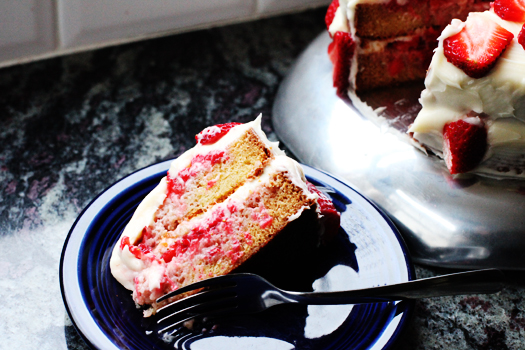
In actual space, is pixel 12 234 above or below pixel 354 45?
below

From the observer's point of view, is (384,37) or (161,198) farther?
(384,37)

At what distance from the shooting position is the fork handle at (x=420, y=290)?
0.86 metres

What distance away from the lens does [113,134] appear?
149 centimetres

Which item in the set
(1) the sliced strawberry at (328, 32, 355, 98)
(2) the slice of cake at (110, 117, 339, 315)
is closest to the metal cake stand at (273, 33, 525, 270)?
(1) the sliced strawberry at (328, 32, 355, 98)

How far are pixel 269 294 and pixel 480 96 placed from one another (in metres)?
0.62

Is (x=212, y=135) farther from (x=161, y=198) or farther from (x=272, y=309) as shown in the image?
(x=272, y=309)

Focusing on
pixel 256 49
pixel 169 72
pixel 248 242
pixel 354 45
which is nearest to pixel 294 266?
pixel 248 242

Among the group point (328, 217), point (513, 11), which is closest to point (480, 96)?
point (513, 11)

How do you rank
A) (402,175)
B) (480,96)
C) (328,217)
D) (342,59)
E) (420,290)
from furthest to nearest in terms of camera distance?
(342,59), (402,175), (480,96), (328,217), (420,290)

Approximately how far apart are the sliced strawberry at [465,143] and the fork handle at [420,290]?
1.23ft

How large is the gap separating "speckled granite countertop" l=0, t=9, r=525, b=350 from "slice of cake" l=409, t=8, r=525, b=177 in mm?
263

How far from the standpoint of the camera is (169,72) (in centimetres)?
176

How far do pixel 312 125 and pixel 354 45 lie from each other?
0.26 metres

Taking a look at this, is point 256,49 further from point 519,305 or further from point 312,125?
point 519,305
